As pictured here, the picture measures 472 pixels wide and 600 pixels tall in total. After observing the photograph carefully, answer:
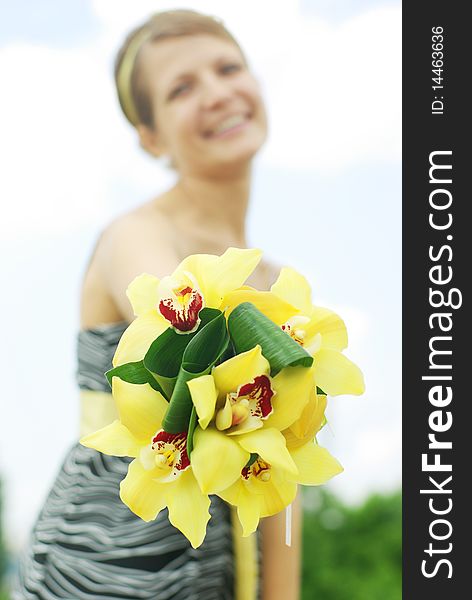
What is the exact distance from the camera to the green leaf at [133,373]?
20.1 inches

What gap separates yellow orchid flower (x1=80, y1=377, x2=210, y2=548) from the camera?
0.49m

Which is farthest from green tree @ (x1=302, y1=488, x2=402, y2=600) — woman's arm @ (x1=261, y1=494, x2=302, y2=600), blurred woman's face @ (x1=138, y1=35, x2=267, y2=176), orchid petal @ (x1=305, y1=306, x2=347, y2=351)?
orchid petal @ (x1=305, y1=306, x2=347, y2=351)

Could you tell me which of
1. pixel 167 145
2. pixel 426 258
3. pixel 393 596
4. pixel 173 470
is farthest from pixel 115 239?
pixel 393 596

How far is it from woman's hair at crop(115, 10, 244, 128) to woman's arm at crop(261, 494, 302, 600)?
0.50 meters

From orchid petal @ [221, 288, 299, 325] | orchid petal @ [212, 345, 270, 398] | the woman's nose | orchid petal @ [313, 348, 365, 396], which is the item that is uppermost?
the woman's nose

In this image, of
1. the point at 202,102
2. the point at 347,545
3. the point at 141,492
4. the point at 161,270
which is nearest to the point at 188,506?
the point at 141,492

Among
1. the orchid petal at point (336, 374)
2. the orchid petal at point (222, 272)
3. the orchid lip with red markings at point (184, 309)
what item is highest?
the orchid petal at point (222, 272)

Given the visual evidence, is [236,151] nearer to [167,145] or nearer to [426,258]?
[167,145]

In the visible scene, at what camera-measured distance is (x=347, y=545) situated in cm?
308

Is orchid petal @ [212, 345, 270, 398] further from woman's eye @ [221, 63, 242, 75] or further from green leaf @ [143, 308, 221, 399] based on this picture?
woman's eye @ [221, 63, 242, 75]

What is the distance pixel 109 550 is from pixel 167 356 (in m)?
0.41

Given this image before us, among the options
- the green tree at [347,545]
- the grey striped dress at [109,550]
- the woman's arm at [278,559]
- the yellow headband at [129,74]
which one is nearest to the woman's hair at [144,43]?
the yellow headband at [129,74]

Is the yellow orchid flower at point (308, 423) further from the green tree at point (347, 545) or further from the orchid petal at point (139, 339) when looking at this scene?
the green tree at point (347, 545)

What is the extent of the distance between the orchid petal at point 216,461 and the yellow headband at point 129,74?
0.66 metres
